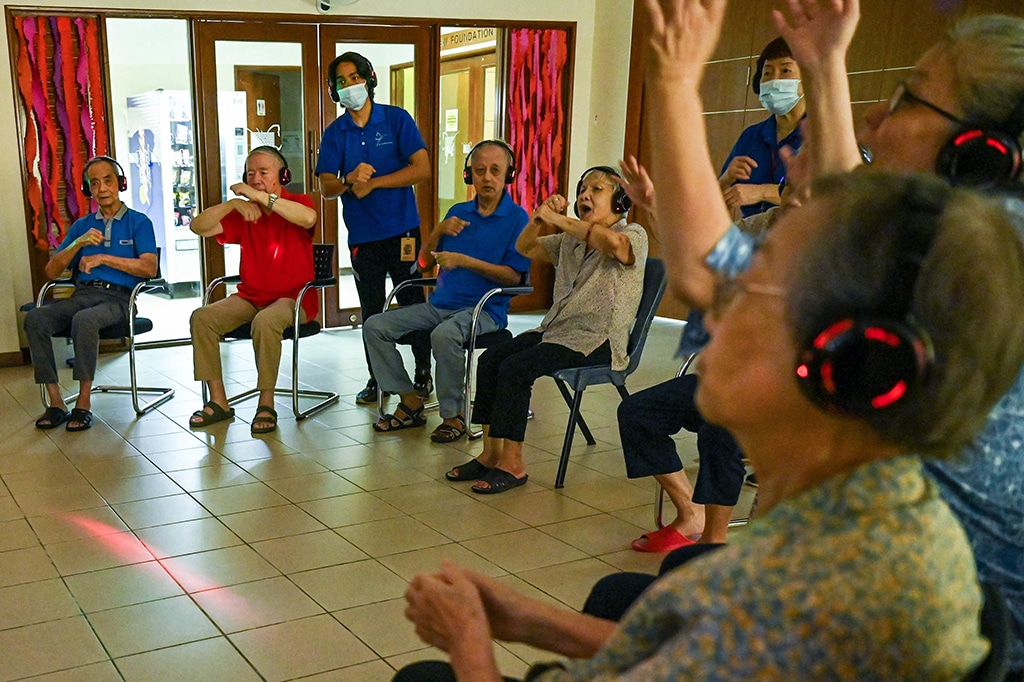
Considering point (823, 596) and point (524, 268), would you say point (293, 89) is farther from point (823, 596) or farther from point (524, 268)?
point (823, 596)

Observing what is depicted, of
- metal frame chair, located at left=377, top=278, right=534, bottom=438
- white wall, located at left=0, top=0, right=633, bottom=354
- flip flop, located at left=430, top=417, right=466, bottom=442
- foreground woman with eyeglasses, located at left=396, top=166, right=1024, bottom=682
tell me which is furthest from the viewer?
white wall, located at left=0, top=0, right=633, bottom=354

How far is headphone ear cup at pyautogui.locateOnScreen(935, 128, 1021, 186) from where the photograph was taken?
1.16 metres

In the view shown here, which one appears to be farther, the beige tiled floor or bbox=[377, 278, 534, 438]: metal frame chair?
bbox=[377, 278, 534, 438]: metal frame chair

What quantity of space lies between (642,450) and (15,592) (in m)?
1.83

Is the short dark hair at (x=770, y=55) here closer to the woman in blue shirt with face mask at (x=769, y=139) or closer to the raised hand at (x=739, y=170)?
the woman in blue shirt with face mask at (x=769, y=139)

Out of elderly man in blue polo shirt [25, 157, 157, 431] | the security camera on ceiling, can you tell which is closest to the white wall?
the security camera on ceiling

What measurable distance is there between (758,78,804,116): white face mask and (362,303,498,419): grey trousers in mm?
1431

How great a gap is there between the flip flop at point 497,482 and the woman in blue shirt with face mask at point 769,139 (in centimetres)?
126

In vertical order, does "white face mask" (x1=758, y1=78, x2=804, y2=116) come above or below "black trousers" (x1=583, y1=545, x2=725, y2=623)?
above

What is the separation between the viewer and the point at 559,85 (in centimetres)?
689

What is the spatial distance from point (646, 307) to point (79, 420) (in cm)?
254

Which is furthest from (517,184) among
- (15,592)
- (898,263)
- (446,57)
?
(898,263)

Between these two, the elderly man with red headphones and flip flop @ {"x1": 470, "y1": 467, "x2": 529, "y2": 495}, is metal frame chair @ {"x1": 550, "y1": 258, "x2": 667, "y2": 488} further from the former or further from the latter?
the elderly man with red headphones

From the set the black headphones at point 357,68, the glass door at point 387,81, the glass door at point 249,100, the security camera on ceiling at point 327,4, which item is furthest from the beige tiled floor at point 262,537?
the security camera on ceiling at point 327,4
